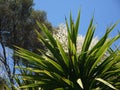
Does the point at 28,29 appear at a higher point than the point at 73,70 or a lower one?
higher

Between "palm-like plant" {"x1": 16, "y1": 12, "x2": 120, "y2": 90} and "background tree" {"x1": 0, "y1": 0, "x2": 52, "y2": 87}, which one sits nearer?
"palm-like plant" {"x1": 16, "y1": 12, "x2": 120, "y2": 90}

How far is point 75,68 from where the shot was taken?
624 cm

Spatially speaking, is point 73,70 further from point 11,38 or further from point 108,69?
point 11,38

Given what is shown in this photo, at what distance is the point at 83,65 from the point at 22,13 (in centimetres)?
1952

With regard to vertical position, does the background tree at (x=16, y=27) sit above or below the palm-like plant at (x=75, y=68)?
above

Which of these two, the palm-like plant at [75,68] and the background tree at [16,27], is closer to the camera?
the palm-like plant at [75,68]

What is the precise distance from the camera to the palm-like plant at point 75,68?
6043mm

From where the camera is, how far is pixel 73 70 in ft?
20.6

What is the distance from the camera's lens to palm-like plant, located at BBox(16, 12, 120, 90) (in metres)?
6.04

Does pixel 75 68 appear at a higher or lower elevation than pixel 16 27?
lower

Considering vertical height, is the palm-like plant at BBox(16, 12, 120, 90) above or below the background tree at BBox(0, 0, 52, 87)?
below

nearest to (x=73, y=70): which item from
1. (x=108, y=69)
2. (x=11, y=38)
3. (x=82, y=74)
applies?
(x=82, y=74)

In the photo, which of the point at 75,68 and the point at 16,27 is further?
the point at 16,27

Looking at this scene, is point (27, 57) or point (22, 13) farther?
point (22, 13)
